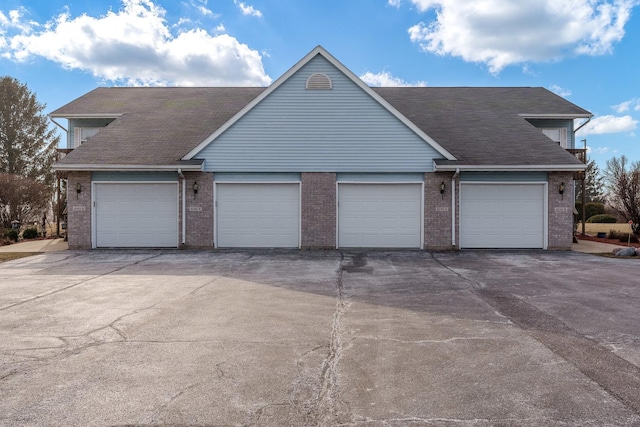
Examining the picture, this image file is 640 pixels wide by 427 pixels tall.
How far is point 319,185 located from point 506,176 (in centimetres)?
628

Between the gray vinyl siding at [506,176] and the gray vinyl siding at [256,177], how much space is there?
579 centimetres

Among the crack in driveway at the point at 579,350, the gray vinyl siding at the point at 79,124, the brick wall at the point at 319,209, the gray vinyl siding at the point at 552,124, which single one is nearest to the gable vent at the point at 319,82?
the brick wall at the point at 319,209

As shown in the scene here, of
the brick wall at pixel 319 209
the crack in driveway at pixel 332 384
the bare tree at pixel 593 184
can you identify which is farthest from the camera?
the bare tree at pixel 593 184

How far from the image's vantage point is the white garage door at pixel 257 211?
14547 millimetres

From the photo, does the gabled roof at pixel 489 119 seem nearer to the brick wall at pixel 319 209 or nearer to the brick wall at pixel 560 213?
the brick wall at pixel 560 213

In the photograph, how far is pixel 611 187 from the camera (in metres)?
20.5

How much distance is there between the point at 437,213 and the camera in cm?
1437

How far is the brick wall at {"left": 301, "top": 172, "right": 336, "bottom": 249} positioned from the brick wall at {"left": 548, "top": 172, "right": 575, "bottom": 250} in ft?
23.9

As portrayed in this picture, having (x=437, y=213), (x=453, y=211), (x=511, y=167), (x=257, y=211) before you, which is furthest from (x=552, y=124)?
(x=257, y=211)

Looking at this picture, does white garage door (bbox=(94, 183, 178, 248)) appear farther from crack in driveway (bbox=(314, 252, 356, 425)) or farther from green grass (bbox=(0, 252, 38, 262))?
crack in driveway (bbox=(314, 252, 356, 425))

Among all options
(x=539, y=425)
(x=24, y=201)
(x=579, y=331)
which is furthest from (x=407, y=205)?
(x=24, y=201)

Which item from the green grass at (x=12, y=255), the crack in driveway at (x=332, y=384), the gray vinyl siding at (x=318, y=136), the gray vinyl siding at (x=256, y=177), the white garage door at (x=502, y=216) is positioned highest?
the gray vinyl siding at (x=318, y=136)

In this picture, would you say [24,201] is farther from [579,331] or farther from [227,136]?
[579,331]

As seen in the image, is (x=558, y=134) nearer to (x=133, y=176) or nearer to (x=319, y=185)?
(x=319, y=185)
